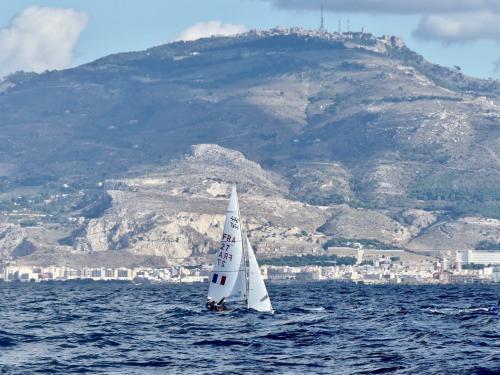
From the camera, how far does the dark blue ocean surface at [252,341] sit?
9062 centimetres

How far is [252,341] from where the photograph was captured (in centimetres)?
10481

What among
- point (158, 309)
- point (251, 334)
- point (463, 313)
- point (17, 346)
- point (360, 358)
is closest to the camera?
point (360, 358)

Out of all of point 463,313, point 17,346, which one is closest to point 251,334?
point 17,346

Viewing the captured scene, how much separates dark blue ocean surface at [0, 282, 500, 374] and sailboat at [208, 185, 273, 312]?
168cm

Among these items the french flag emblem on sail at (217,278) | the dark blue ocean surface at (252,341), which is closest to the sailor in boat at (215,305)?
the dark blue ocean surface at (252,341)

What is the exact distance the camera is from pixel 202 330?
11675 centimetres

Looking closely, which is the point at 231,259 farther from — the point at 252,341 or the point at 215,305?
the point at 252,341

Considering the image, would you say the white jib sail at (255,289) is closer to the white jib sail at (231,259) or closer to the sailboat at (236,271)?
Result: the sailboat at (236,271)

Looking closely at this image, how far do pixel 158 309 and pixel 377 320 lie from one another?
3129cm

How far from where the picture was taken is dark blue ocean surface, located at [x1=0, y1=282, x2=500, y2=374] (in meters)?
90.6

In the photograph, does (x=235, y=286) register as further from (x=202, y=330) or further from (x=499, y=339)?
(x=499, y=339)

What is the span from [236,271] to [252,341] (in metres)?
25.8

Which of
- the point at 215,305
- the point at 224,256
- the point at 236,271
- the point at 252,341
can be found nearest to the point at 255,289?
the point at 236,271

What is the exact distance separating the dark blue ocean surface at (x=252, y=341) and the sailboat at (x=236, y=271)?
5.50 feet
